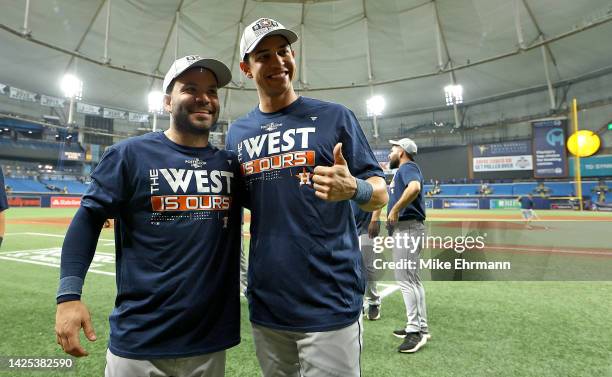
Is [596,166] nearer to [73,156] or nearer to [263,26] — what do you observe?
[263,26]

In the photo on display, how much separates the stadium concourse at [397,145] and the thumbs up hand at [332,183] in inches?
3.5

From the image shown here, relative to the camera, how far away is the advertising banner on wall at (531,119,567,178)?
31.4m

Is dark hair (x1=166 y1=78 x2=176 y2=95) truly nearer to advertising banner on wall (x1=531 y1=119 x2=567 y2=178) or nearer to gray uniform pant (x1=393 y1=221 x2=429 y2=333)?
gray uniform pant (x1=393 y1=221 x2=429 y2=333)

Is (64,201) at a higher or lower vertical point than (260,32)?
lower

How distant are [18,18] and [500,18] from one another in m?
35.2

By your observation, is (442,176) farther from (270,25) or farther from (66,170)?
(66,170)

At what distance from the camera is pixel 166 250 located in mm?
1670

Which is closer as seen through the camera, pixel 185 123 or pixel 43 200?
pixel 185 123

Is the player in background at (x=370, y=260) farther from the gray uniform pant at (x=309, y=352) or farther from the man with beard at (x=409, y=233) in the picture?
the gray uniform pant at (x=309, y=352)

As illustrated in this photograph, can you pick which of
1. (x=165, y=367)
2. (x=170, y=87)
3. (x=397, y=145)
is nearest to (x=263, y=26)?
(x=170, y=87)

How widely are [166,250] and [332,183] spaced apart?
2.99ft

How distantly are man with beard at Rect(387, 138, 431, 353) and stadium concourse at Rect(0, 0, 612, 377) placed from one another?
5 centimetres

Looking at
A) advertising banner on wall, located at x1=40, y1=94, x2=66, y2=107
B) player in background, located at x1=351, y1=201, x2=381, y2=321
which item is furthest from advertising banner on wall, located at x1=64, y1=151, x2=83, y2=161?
player in background, located at x1=351, y1=201, x2=381, y2=321

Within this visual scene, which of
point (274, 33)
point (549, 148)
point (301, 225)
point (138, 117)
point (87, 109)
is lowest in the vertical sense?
point (301, 225)
